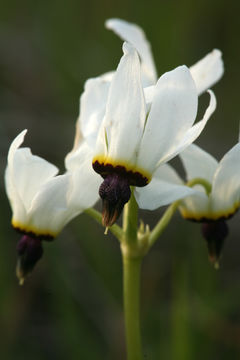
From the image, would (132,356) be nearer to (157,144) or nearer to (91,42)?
(157,144)

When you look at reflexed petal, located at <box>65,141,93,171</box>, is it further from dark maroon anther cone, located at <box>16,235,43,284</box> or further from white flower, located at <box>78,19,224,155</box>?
dark maroon anther cone, located at <box>16,235,43,284</box>

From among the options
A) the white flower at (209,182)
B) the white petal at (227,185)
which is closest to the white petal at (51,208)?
the white flower at (209,182)

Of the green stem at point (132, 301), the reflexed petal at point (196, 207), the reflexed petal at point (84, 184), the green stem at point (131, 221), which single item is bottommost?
the green stem at point (132, 301)

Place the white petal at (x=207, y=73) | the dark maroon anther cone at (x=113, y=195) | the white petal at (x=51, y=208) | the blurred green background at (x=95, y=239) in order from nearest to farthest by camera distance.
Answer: the dark maroon anther cone at (x=113, y=195) → the white petal at (x=51, y=208) → the white petal at (x=207, y=73) → the blurred green background at (x=95, y=239)

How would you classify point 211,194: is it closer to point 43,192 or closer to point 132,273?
point 132,273

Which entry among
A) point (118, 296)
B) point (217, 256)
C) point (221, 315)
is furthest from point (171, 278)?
point (217, 256)

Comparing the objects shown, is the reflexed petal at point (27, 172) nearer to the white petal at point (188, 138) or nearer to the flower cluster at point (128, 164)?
the flower cluster at point (128, 164)

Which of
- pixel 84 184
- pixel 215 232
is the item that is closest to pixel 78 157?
pixel 84 184
